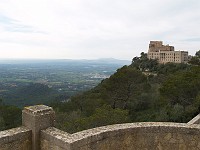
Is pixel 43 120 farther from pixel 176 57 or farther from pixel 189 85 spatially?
pixel 176 57

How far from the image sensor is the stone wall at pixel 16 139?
485 centimetres

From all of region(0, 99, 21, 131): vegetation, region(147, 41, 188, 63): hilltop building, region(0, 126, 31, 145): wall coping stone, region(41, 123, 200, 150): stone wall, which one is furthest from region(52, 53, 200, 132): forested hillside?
region(147, 41, 188, 63): hilltop building

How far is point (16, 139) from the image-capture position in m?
5.05

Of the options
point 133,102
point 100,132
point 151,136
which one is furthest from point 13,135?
point 133,102

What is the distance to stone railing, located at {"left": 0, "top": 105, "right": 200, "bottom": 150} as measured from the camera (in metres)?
4.93

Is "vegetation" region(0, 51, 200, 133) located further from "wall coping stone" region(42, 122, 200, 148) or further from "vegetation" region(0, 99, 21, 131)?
"wall coping stone" region(42, 122, 200, 148)

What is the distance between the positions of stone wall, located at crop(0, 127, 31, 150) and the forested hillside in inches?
343

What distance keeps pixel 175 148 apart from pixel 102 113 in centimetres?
893

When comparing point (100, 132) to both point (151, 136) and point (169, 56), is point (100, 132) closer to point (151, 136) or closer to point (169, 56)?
point (151, 136)

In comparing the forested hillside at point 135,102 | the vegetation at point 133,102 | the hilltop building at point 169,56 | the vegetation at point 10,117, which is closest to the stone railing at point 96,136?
the forested hillside at point 135,102

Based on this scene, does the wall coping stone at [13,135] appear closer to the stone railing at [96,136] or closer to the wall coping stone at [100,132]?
the stone railing at [96,136]

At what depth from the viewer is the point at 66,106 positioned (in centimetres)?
2620

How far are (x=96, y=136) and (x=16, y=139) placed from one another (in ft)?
5.30

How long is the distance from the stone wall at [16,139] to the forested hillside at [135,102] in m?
8.72
